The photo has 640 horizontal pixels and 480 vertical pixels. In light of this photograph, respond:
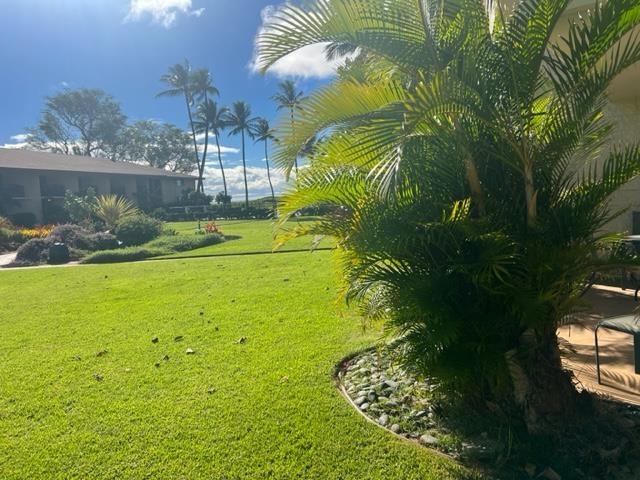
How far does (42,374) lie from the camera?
434cm

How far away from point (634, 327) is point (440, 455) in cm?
193

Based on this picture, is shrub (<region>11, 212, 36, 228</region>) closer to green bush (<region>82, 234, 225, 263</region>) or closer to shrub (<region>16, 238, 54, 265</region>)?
shrub (<region>16, 238, 54, 265</region>)

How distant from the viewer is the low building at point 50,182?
26.0 meters

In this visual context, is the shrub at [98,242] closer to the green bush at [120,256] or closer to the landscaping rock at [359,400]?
the green bush at [120,256]

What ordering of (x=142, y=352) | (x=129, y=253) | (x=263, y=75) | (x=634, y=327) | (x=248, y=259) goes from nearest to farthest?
1. (x=263, y=75)
2. (x=634, y=327)
3. (x=142, y=352)
4. (x=248, y=259)
5. (x=129, y=253)

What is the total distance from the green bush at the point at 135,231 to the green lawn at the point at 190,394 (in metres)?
10.3

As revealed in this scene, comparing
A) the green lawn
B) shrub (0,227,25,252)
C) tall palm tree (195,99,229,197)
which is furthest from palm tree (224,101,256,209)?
the green lawn

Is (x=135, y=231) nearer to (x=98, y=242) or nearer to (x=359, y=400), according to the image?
(x=98, y=242)

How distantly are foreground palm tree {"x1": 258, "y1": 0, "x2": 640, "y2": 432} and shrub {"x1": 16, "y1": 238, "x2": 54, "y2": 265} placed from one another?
15113mm

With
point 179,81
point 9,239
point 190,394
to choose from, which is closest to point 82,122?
point 179,81

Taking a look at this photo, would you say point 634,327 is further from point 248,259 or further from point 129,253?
point 129,253

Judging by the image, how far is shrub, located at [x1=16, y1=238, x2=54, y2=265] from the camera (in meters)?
14.6

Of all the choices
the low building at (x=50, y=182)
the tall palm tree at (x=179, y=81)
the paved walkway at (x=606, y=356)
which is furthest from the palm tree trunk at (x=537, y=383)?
the tall palm tree at (x=179, y=81)

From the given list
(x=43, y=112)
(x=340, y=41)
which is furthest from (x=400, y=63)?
(x=43, y=112)
